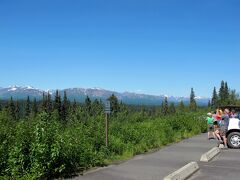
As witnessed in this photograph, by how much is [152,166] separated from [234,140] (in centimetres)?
708

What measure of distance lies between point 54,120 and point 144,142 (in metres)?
6.65

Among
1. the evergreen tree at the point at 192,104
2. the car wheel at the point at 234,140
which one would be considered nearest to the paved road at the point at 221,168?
the car wheel at the point at 234,140

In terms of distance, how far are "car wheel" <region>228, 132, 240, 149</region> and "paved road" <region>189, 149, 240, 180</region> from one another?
2397mm

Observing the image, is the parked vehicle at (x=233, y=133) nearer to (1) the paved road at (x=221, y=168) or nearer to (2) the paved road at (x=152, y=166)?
(2) the paved road at (x=152, y=166)

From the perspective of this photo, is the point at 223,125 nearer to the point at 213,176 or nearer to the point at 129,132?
the point at 129,132

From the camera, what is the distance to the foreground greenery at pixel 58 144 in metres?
10.2

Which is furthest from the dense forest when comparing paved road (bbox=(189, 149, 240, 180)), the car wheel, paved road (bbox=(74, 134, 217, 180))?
the car wheel

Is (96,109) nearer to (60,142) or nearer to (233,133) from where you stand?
(233,133)

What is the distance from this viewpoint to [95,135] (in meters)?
14.9

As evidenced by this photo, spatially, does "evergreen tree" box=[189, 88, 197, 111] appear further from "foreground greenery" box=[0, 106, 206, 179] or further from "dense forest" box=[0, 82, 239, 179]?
"foreground greenery" box=[0, 106, 206, 179]

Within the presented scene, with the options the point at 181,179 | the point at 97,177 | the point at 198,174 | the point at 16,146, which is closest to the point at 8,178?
the point at 16,146

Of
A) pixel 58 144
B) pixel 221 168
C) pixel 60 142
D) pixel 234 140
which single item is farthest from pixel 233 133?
pixel 58 144

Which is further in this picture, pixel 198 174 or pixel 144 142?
pixel 144 142

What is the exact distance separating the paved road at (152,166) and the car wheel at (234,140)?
1148 mm
